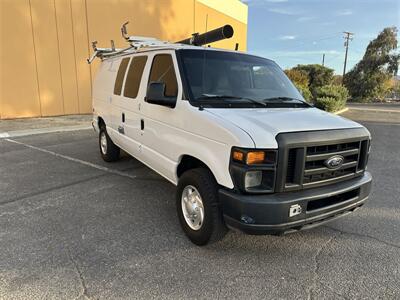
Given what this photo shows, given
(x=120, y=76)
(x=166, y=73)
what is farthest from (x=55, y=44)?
(x=166, y=73)

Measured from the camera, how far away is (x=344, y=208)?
129 inches

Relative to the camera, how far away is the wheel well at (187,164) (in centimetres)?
371

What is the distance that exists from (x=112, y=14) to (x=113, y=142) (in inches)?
→ 391

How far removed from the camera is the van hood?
2.86 meters

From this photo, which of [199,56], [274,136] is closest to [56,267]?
[274,136]

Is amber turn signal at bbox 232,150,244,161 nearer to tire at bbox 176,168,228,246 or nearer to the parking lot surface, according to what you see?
tire at bbox 176,168,228,246

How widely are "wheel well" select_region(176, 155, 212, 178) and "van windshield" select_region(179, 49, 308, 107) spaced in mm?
655

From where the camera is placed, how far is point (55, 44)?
13.0 meters

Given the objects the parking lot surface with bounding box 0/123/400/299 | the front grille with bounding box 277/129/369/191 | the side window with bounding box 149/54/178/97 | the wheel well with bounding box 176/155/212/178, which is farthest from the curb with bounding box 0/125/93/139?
the front grille with bounding box 277/129/369/191


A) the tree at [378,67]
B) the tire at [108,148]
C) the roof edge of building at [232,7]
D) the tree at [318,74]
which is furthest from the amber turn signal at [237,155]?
the tree at [378,67]

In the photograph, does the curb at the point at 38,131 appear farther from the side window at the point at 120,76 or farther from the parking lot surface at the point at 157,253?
the side window at the point at 120,76

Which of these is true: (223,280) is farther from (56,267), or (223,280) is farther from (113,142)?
(113,142)

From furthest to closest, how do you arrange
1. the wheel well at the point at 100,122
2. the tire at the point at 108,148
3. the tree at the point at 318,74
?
the tree at the point at 318,74 → the wheel well at the point at 100,122 → the tire at the point at 108,148

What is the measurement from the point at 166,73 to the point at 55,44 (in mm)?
10792
